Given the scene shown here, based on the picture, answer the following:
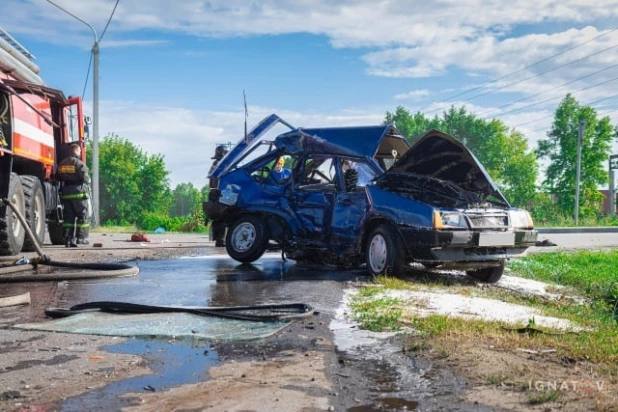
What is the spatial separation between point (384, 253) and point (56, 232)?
874 cm

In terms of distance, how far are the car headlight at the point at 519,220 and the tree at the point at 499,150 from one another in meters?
63.4

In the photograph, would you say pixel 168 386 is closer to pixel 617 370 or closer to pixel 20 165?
pixel 617 370

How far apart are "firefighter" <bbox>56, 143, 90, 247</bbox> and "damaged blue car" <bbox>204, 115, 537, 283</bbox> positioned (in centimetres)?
432

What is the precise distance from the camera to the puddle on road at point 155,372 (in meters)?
3.39

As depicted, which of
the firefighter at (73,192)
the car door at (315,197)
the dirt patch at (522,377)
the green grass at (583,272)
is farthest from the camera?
the firefighter at (73,192)

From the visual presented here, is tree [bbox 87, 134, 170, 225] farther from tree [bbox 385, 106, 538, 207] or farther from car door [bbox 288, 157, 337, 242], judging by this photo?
car door [bbox 288, 157, 337, 242]

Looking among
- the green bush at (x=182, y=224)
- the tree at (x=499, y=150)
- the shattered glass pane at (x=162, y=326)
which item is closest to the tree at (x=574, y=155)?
the tree at (x=499, y=150)

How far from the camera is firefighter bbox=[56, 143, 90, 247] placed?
13.4m

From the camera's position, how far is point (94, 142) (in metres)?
25.5

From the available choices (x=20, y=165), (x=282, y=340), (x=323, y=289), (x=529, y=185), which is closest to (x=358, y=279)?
(x=323, y=289)

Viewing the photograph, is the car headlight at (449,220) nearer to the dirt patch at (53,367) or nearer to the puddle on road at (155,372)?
the puddle on road at (155,372)

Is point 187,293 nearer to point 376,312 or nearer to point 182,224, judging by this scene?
point 376,312

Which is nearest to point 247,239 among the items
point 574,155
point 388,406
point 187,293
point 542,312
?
point 187,293

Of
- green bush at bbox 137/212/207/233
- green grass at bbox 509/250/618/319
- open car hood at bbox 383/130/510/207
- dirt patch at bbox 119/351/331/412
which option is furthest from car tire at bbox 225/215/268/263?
green bush at bbox 137/212/207/233
